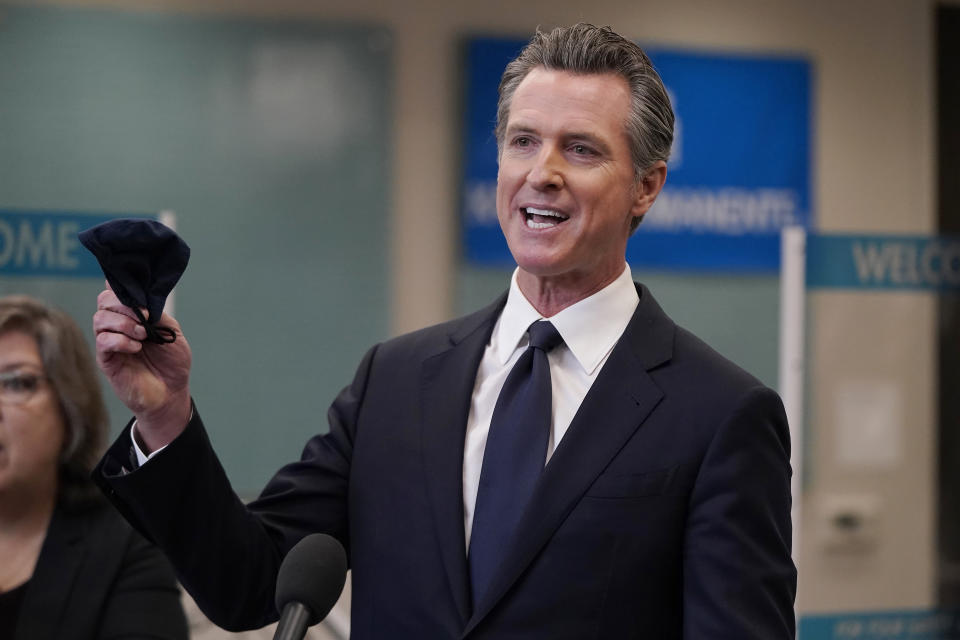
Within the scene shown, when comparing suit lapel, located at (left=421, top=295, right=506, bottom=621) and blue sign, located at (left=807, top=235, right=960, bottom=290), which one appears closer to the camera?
suit lapel, located at (left=421, top=295, right=506, bottom=621)

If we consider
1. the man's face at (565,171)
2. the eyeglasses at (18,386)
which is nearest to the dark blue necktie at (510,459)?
the man's face at (565,171)

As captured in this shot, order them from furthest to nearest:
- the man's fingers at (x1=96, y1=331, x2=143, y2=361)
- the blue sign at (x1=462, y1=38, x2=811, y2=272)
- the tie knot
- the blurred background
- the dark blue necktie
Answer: the blue sign at (x1=462, y1=38, x2=811, y2=272)
the blurred background
the tie knot
the dark blue necktie
the man's fingers at (x1=96, y1=331, x2=143, y2=361)

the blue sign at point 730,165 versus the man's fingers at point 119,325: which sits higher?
the blue sign at point 730,165

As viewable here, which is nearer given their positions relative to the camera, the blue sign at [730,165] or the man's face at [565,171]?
the man's face at [565,171]

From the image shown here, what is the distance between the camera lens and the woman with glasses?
2.27 m

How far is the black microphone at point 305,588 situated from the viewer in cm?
109

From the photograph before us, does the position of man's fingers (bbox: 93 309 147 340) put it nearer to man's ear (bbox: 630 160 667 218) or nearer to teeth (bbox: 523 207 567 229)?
teeth (bbox: 523 207 567 229)

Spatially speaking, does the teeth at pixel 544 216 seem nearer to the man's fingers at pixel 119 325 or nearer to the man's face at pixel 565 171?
the man's face at pixel 565 171

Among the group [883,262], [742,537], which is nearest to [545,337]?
[742,537]

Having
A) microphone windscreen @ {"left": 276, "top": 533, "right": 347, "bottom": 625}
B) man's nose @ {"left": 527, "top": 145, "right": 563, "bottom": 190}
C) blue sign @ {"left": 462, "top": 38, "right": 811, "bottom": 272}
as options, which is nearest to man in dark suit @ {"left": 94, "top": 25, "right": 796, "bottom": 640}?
man's nose @ {"left": 527, "top": 145, "right": 563, "bottom": 190}

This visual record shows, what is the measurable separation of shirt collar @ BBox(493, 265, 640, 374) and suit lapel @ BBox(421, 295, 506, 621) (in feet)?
0.20

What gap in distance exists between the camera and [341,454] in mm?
1620

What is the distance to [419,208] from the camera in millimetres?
4070

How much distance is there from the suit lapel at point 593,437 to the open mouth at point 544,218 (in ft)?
0.58
